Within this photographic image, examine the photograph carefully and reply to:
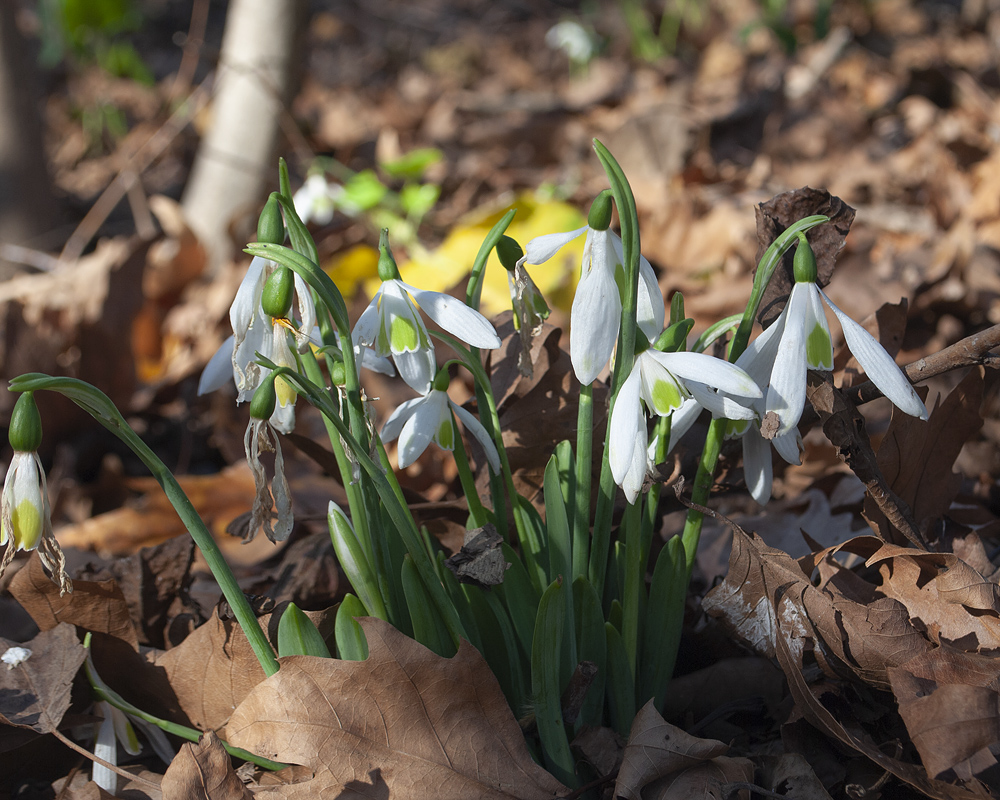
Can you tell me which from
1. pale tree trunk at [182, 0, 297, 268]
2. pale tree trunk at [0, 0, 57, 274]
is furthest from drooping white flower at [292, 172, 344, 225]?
pale tree trunk at [0, 0, 57, 274]

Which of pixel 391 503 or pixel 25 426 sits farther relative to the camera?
pixel 391 503

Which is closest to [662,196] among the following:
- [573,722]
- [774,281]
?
[774,281]

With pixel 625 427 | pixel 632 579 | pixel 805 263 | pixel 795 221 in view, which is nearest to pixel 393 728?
pixel 632 579

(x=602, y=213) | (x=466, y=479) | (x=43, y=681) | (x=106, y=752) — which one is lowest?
(x=106, y=752)

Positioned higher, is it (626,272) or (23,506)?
(626,272)

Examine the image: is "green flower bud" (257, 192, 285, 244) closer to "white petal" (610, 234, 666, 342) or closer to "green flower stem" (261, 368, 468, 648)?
"green flower stem" (261, 368, 468, 648)

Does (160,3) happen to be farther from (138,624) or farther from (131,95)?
(138,624)

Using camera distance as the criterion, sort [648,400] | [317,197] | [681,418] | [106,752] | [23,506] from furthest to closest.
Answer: [317,197]
[106,752]
[681,418]
[648,400]
[23,506]

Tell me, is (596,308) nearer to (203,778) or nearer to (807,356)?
(807,356)
